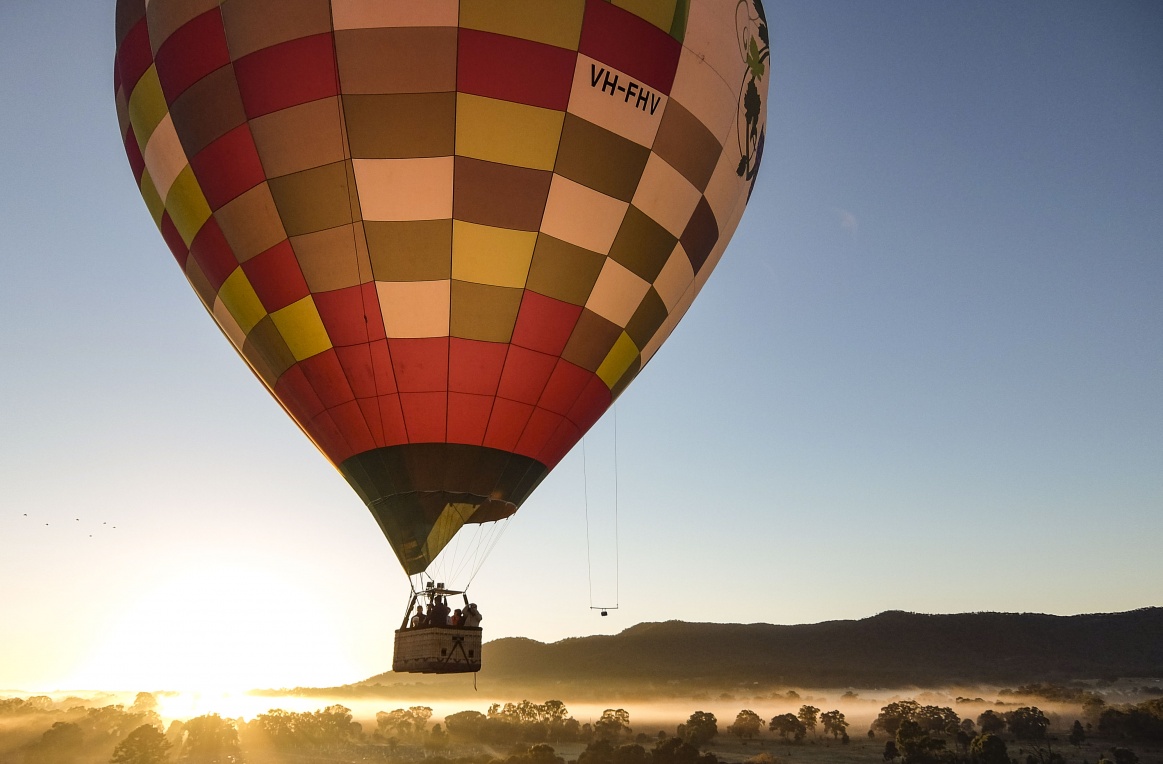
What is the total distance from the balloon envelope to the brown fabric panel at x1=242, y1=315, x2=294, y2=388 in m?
0.04

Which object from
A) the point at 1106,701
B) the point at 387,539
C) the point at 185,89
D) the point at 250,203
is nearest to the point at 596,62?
the point at 250,203

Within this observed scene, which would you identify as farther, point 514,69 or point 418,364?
point 418,364

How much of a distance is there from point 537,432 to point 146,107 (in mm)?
5730

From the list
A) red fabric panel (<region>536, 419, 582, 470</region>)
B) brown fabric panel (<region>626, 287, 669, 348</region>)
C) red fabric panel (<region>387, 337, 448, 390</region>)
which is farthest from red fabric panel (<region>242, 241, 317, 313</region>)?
brown fabric panel (<region>626, 287, 669, 348</region>)

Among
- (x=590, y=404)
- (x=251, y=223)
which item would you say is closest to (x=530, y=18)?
(x=251, y=223)

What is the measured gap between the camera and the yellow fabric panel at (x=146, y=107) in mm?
9172

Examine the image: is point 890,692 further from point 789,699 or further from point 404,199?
point 404,199

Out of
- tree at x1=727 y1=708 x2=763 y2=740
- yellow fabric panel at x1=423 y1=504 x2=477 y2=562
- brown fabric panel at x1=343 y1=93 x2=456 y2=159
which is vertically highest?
brown fabric panel at x1=343 y1=93 x2=456 y2=159

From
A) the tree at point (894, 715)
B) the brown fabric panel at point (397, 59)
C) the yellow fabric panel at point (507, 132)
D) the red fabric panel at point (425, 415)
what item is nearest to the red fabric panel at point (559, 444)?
the red fabric panel at point (425, 415)

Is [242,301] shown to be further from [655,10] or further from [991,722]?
[991,722]

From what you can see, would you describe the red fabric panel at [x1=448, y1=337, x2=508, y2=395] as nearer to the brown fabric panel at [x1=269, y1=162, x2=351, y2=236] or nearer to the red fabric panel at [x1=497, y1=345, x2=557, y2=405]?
the red fabric panel at [x1=497, y1=345, x2=557, y2=405]

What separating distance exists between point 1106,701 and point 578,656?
40.0 m

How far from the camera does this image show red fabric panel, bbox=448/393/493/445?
27.4ft

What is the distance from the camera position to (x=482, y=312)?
8.41 m
